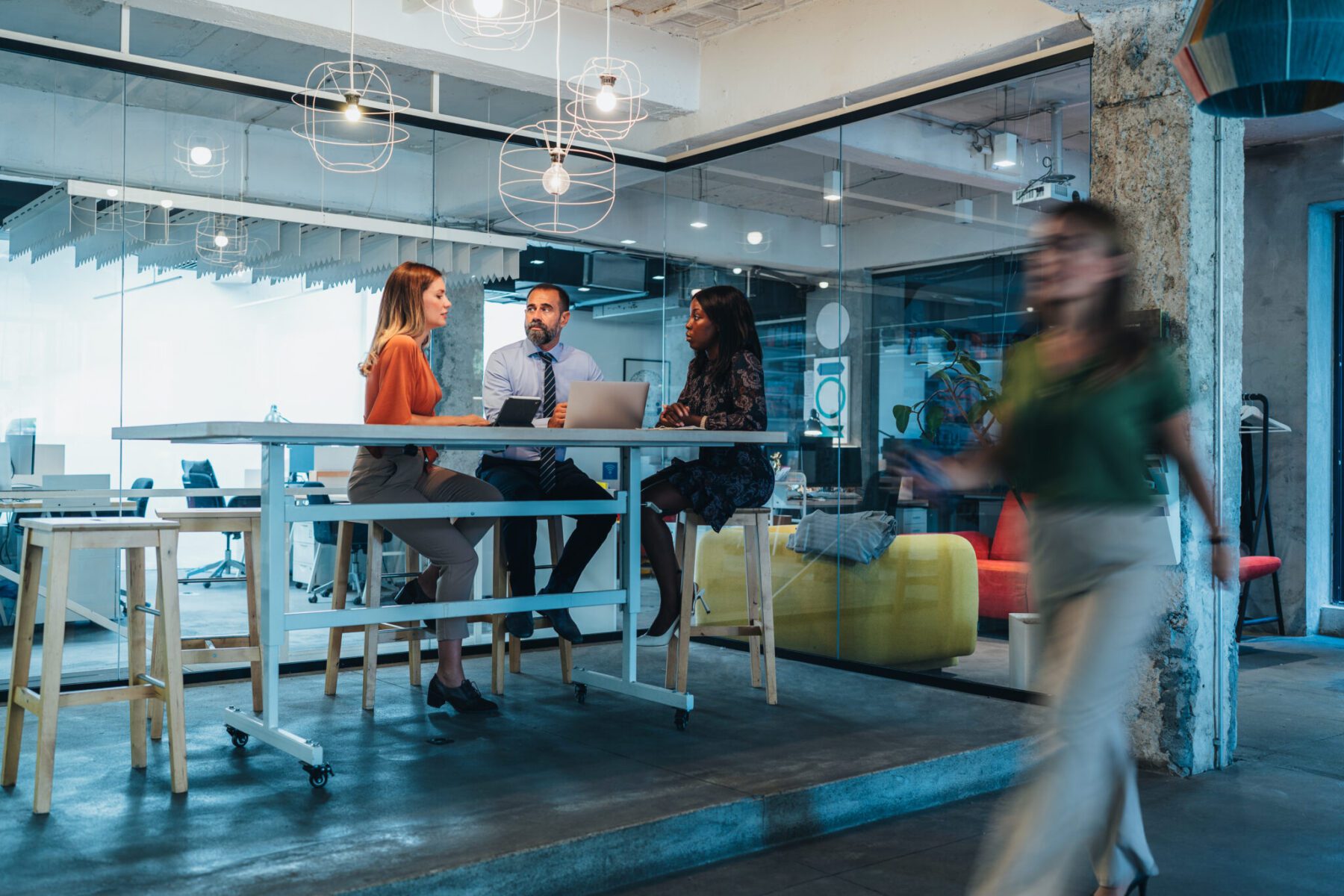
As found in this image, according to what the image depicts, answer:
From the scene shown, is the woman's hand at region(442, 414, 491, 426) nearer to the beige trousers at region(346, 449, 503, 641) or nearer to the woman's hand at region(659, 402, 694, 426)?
the beige trousers at region(346, 449, 503, 641)

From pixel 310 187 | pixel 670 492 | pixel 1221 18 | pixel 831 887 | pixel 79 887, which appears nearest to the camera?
pixel 1221 18

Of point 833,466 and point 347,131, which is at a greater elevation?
point 347,131

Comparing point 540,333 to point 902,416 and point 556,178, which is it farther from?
point 902,416

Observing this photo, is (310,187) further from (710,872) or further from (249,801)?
(710,872)

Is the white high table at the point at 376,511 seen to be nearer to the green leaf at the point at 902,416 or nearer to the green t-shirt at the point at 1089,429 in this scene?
the green leaf at the point at 902,416

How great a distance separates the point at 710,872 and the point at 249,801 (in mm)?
1251

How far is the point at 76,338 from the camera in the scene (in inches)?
181

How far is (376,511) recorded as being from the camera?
3471 millimetres

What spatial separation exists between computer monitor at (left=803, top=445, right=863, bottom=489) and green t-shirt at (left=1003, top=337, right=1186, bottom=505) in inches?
112

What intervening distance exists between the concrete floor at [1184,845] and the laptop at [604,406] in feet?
4.99

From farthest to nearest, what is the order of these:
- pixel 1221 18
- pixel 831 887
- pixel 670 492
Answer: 1. pixel 670 492
2. pixel 831 887
3. pixel 1221 18

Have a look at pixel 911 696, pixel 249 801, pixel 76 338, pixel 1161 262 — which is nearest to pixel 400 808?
pixel 249 801

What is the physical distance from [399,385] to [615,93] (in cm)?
252

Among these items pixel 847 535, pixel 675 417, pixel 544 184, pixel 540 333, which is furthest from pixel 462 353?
pixel 847 535
